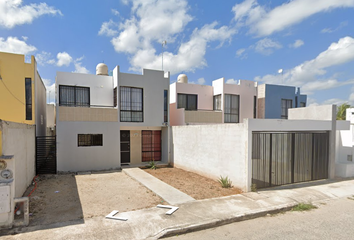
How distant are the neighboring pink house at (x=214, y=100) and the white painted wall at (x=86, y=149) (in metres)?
4.88

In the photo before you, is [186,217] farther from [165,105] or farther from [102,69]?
[102,69]

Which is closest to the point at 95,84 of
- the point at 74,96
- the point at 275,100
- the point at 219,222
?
the point at 74,96

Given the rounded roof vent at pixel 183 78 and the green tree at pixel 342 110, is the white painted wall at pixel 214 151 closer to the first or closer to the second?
the rounded roof vent at pixel 183 78

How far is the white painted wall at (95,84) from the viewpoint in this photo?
41.6 ft

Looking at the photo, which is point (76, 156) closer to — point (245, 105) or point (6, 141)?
point (6, 141)

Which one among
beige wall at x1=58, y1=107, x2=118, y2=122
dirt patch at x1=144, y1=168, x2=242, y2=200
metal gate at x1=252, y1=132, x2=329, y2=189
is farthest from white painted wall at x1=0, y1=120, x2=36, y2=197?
metal gate at x1=252, y1=132, x2=329, y2=189

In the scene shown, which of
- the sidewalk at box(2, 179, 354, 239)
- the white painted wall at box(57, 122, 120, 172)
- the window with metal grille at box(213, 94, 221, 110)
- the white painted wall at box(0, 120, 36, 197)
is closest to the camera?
the sidewalk at box(2, 179, 354, 239)

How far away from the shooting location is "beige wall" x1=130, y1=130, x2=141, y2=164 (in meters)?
14.1

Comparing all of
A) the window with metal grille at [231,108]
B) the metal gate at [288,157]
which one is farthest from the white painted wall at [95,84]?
the metal gate at [288,157]

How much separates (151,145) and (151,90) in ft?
13.0

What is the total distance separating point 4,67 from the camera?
10.4 metres

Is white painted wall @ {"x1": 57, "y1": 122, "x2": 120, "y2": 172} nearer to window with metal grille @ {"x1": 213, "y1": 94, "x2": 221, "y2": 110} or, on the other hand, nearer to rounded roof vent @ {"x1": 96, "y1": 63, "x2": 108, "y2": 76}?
rounded roof vent @ {"x1": 96, "y1": 63, "x2": 108, "y2": 76}

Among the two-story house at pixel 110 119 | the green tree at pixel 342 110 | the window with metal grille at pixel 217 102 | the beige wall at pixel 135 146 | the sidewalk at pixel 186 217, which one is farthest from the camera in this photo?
the green tree at pixel 342 110

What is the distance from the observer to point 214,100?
17.3 meters
